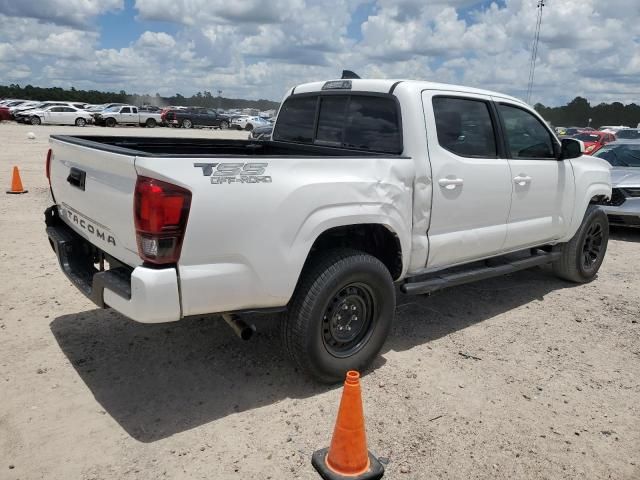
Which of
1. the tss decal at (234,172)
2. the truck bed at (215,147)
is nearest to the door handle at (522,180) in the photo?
the truck bed at (215,147)

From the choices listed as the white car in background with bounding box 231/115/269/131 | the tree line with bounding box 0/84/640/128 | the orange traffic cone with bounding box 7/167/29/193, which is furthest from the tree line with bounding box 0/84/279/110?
the orange traffic cone with bounding box 7/167/29/193

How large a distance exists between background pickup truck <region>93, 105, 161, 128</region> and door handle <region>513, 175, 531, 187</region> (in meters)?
37.3

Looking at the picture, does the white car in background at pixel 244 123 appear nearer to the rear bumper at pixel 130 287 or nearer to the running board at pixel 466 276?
the running board at pixel 466 276

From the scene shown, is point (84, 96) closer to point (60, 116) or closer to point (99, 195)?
point (60, 116)

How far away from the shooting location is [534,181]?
16.1ft

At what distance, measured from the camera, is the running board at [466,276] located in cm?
404

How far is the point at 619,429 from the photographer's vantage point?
3.32m

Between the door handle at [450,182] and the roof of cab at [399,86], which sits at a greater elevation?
the roof of cab at [399,86]

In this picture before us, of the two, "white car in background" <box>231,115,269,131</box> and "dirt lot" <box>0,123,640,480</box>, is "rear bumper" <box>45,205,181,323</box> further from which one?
"white car in background" <box>231,115,269,131</box>

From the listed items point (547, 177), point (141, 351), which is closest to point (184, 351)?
point (141, 351)

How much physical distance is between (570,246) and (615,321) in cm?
107

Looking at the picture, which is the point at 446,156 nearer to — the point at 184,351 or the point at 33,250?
the point at 184,351

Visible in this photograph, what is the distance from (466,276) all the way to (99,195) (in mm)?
2843

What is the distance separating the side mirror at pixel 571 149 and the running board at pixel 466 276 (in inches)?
39.4
